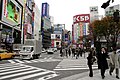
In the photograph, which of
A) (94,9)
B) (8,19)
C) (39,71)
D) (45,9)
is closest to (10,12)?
(8,19)

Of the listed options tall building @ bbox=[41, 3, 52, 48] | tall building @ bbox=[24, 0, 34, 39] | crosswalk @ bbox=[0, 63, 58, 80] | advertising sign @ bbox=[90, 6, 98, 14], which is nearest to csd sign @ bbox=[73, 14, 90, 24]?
advertising sign @ bbox=[90, 6, 98, 14]

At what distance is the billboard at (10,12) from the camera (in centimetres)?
4351

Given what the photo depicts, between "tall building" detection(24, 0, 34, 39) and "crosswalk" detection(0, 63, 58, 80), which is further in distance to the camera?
"tall building" detection(24, 0, 34, 39)

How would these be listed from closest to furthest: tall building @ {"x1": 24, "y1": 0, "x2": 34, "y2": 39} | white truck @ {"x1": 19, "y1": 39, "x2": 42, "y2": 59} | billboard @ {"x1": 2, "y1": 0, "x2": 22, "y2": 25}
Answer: white truck @ {"x1": 19, "y1": 39, "x2": 42, "y2": 59} → billboard @ {"x1": 2, "y1": 0, "x2": 22, "y2": 25} → tall building @ {"x1": 24, "y1": 0, "x2": 34, "y2": 39}

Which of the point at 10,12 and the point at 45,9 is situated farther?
the point at 45,9

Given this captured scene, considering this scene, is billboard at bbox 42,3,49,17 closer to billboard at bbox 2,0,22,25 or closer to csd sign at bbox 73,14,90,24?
csd sign at bbox 73,14,90,24

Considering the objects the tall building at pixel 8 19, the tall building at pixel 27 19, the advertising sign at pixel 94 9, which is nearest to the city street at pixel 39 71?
the tall building at pixel 8 19

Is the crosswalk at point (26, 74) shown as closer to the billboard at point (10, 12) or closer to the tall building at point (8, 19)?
the tall building at point (8, 19)

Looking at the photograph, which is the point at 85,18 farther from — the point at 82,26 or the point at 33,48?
the point at 33,48

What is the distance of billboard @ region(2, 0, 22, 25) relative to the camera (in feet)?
143

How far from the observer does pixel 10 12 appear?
156 ft

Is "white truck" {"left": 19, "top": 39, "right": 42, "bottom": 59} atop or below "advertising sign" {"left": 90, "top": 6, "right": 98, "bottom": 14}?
below

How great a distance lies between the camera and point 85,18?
139750 millimetres

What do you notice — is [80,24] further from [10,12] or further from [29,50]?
[29,50]
